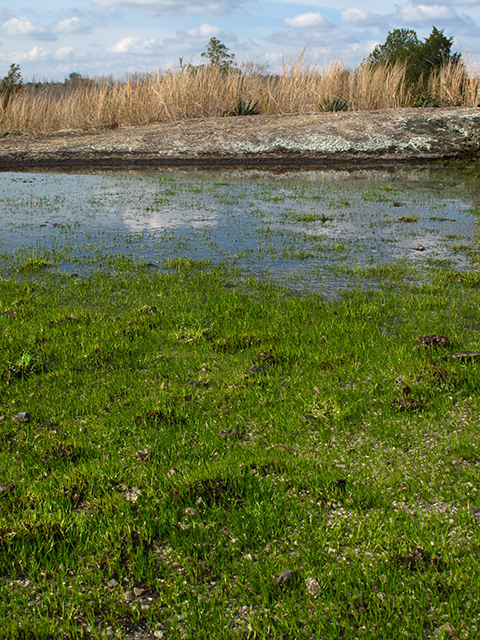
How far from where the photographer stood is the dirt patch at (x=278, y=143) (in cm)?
2220

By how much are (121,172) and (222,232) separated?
1191 centimetres

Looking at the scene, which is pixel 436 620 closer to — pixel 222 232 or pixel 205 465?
pixel 205 465

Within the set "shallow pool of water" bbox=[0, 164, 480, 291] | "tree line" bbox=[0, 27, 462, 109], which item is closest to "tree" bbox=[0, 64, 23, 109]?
"tree line" bbox=[0, 27, 462, 109]

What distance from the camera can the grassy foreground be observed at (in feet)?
8.92

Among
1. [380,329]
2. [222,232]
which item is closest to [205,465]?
[380,329]

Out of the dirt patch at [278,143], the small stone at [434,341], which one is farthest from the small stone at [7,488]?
the dirt patch at [278,143]

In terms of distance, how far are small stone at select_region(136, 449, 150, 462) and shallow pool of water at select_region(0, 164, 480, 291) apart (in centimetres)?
447

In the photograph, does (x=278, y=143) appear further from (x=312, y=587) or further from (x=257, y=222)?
(x=312, y=587)

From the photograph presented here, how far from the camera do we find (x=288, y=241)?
1017cm

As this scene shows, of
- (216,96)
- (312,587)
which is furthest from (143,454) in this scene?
(216,96)

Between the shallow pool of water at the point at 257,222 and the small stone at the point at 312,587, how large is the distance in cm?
527

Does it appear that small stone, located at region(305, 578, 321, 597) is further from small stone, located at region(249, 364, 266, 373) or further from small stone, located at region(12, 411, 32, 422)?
small stone, located at region(12, 411, 32, 422)

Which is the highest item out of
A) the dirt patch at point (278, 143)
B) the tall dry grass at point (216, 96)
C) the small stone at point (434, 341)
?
the tall dry grass at point (216, 96)

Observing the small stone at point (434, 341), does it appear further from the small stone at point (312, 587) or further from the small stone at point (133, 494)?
the small stone at point (133, 494)
